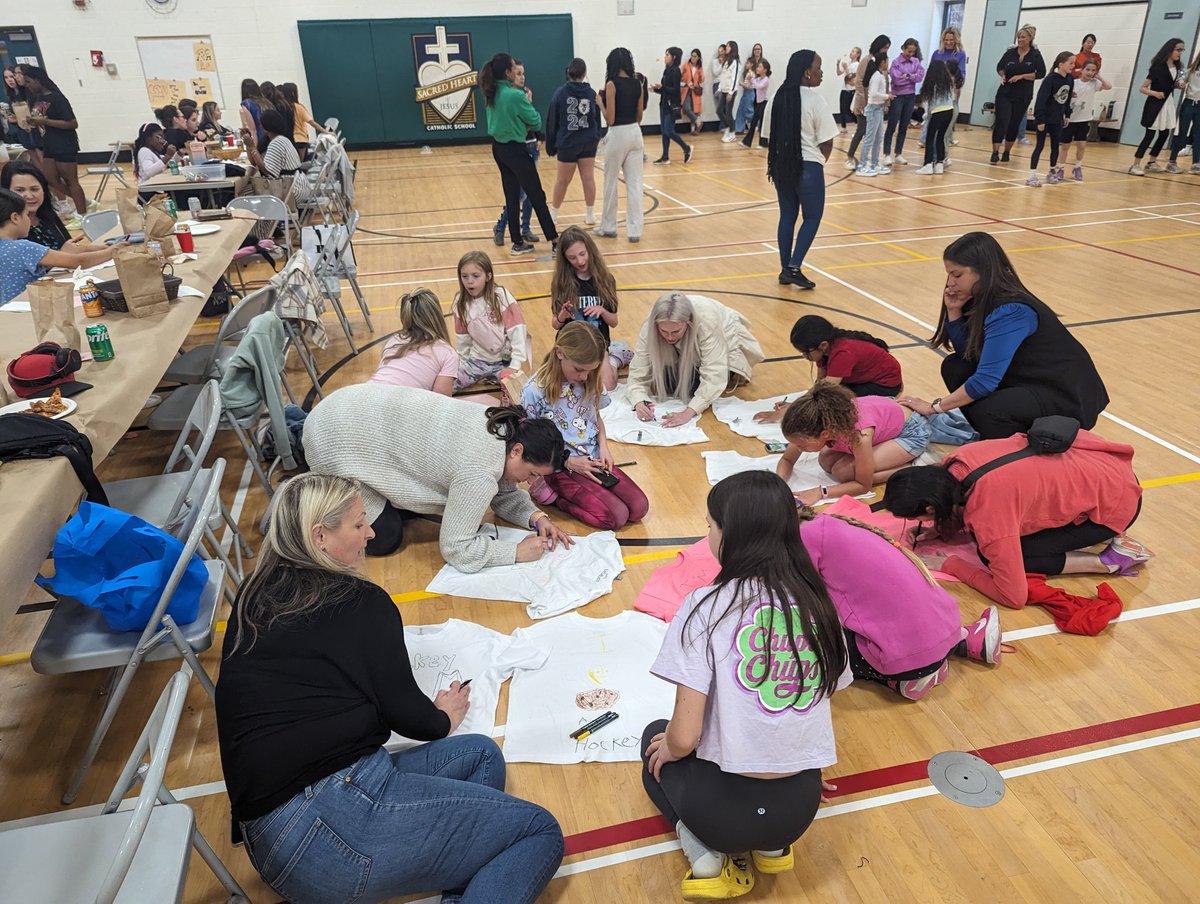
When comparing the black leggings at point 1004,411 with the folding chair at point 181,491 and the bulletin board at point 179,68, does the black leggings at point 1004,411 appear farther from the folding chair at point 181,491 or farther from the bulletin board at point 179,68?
the bulletin board at point 179,68

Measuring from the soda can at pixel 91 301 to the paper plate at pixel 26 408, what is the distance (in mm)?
1205

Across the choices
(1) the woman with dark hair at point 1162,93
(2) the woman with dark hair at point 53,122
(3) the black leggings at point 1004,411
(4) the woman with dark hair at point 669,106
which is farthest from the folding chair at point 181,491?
(1) the woman with dark hair at point 1162,93

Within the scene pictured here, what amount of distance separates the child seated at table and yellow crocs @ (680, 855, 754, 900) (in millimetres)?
4965

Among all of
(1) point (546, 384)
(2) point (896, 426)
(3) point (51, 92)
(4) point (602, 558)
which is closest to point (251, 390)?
(1) point (546, 384)

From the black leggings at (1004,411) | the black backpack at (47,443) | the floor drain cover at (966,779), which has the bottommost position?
the floor drain cover at (966,779)

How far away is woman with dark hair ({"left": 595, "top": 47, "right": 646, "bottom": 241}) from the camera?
8109mm

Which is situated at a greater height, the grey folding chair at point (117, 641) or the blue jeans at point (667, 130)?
the blue jeans at point (667, 130)

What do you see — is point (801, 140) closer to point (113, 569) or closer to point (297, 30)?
point (113, 569)

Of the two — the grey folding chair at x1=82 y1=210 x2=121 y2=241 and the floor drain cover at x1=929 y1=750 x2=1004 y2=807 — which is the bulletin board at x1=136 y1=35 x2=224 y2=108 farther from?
the floor drain cover at x1=929 y1=750 x2=1004 y2=807

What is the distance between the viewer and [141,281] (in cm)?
406

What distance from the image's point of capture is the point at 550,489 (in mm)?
3961

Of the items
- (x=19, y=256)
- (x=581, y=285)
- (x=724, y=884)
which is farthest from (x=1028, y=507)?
(x=19, y=256)

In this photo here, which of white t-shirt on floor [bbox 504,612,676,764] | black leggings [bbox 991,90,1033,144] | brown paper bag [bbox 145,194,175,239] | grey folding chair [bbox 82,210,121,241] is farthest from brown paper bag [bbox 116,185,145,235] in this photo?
black leggings [bbox 991,90,1033,144]

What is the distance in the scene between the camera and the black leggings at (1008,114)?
12.0 metres
